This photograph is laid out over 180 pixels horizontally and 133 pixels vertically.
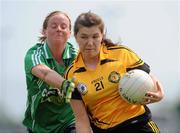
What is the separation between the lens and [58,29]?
9156mm

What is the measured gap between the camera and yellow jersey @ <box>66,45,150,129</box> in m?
8.25

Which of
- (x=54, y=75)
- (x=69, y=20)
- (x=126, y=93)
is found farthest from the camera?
(x=69, y=20)

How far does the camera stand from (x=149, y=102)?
321 inches

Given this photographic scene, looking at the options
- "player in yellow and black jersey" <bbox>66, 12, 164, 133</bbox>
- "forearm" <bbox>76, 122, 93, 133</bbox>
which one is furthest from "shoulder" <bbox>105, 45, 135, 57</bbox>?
"forearm" <bbox>76, 122, 93, 133</bbox>

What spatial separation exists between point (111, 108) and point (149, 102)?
1.37 ft

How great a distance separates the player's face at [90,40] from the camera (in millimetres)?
8164

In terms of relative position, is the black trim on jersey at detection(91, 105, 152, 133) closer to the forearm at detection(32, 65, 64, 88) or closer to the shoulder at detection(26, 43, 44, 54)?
the forearm at detection(32, 65, 64, 88)

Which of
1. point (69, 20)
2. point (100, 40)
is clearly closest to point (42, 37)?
point (69, 20)

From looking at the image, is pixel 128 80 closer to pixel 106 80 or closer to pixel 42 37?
pixel 106 80

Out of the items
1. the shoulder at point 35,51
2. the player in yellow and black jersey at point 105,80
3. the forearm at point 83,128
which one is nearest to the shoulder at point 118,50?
the player in yellow and black jersey at point 105,80

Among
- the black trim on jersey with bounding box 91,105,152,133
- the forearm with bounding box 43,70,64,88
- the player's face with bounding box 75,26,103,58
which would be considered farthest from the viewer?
the forearm with bounding box 43,70,64,88

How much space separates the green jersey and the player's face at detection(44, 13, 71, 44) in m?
0.21

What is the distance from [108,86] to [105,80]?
0.24 ft

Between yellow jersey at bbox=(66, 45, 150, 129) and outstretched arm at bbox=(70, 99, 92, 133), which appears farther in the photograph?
outstretched arm at bbox=(70, 99, 92, 133)
